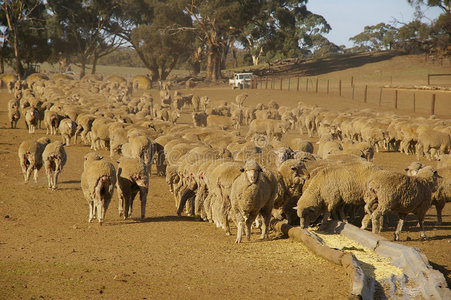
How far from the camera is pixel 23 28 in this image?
71688 mm

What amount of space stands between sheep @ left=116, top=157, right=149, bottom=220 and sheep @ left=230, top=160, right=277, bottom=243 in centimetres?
258

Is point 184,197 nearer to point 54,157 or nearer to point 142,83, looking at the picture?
point 54,157

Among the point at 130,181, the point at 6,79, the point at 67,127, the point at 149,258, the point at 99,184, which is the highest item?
the point at 6,79

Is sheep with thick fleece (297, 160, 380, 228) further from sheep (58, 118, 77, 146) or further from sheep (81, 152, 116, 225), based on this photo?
sheep (58, 118, 77, 146)

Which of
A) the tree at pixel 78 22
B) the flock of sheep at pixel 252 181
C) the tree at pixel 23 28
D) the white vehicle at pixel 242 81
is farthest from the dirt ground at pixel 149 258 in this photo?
the tree at pixel 78 22

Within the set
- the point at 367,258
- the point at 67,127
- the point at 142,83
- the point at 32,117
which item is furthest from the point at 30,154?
the point at 142,83

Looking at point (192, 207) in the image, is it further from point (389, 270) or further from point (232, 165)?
point (389, 270)

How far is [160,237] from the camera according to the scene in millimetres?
11195

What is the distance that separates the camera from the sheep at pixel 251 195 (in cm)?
1070

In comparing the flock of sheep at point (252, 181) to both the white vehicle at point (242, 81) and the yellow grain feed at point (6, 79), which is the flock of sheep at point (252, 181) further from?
the yellow grain feed at point (6, 79)

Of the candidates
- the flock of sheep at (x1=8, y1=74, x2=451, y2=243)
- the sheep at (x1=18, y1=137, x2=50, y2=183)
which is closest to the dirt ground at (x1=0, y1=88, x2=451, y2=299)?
the flock of sheep at (x1=8, y1=74, x2=451, y2=243)

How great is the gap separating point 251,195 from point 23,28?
68.5 metres

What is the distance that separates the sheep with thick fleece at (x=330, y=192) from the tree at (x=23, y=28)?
60.6 m

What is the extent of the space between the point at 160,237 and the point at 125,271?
8.85ft
